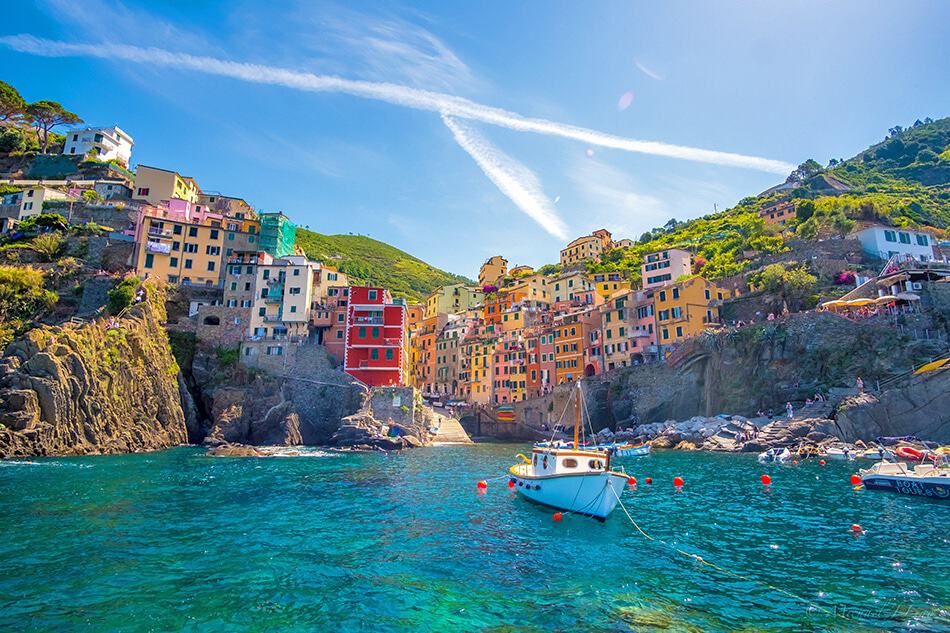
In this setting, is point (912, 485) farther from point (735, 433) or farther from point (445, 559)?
point (445, 559)

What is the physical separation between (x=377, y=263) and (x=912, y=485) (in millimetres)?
144676

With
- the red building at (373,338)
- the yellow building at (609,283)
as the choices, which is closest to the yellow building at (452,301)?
the yellow building at (609,283)

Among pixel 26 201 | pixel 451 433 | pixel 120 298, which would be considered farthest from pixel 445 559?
pixel 26 201

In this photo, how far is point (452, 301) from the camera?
9844 centimetres

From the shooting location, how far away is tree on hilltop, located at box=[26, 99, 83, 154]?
81.6 m

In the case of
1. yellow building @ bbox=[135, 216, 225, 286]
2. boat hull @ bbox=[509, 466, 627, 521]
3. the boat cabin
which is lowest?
boat hull @ bbox=[509, 466, 627, 521]

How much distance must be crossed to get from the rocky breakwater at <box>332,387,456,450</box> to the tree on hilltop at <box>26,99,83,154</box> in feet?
242

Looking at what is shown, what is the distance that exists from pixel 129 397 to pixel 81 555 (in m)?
36.8

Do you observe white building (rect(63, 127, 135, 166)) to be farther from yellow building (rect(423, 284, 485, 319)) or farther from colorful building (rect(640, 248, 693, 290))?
colorful building (rect(640, 248, 693, 290))

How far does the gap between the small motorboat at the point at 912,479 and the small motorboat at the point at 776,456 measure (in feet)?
30.8

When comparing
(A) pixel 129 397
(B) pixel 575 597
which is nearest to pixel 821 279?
(B) pixel 575 597

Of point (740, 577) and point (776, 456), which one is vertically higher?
point (776, 456)

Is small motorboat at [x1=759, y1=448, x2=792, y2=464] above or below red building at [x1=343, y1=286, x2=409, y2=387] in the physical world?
below

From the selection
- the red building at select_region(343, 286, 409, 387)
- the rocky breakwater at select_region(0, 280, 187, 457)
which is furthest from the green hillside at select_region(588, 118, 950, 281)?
the rocky breakwater at select_region(0, 280, 187, 457)
